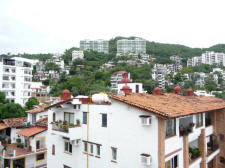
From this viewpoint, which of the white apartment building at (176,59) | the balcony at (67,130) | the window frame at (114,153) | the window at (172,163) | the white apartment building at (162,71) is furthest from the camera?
the white apartment building at (176,59)

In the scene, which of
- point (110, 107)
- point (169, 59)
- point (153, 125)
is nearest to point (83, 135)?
point (110, 107)

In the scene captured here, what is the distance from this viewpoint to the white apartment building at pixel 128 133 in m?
12.9

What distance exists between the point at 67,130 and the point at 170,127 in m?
8.31

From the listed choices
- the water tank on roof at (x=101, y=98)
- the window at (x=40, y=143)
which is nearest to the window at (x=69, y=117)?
the water tank on roof at (x=101, y=98)

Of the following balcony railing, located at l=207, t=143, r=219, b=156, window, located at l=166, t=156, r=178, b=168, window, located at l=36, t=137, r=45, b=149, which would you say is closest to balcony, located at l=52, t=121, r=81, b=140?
window, located at l=166, t=156, r=178, b=168

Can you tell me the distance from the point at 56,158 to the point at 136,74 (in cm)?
9423

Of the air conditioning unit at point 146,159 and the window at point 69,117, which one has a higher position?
the window at point 69,117

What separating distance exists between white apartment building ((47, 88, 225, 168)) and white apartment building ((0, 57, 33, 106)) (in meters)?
48.0

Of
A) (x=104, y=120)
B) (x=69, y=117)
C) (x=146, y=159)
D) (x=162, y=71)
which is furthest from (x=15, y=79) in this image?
(x=162, y=71)

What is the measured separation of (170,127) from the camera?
46.3 ft

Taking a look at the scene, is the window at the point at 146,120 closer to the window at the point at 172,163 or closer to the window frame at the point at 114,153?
the window at the point at 172,163

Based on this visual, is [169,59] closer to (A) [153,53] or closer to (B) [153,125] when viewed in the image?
(A) [153,53]

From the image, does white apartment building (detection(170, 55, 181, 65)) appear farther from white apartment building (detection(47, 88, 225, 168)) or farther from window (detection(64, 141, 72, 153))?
window (detection(64, 141, 72, 153))

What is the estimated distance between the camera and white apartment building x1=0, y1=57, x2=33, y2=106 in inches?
2392
